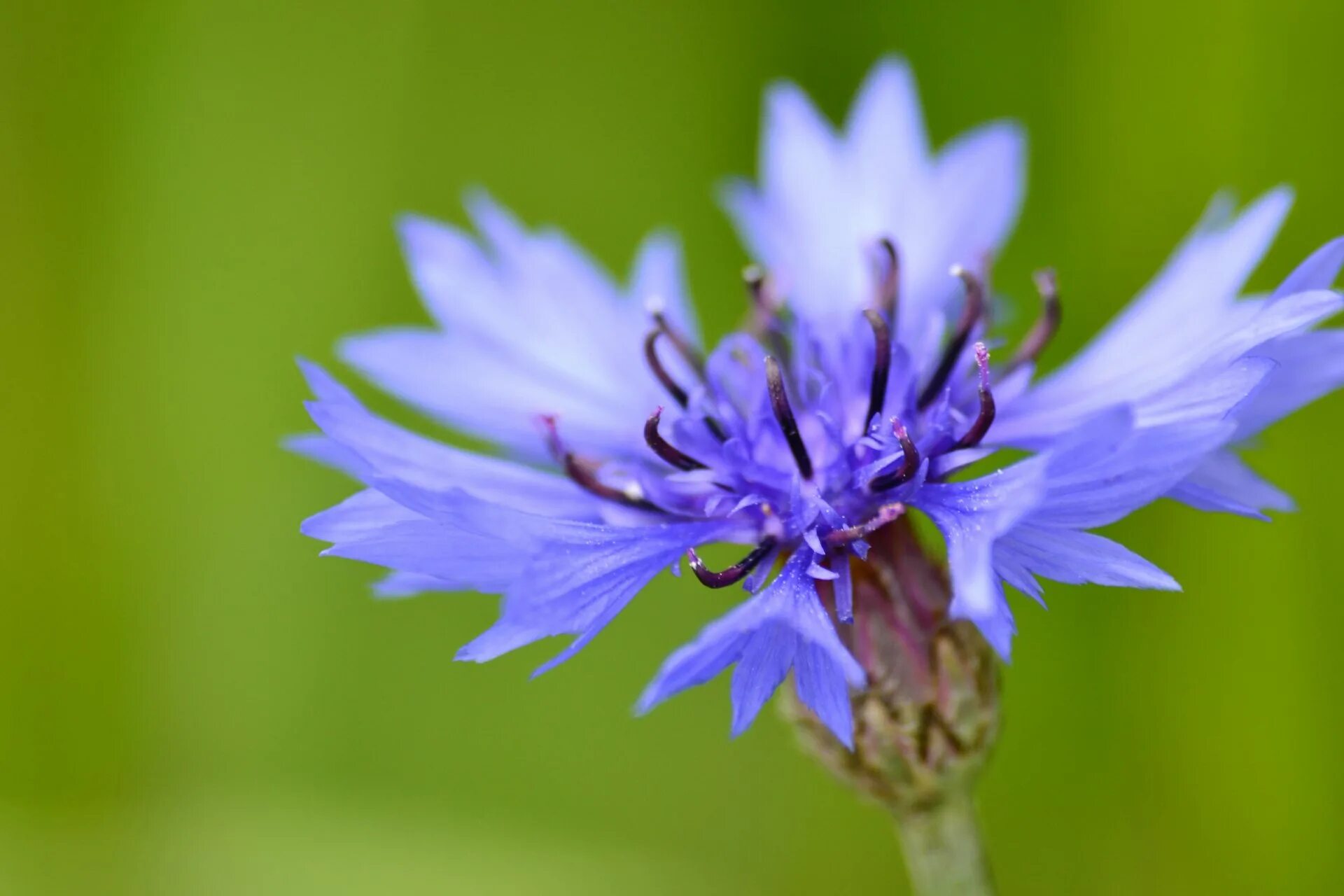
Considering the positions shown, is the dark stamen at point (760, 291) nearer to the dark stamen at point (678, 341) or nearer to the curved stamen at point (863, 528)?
the dark stamen at point (678, 341)

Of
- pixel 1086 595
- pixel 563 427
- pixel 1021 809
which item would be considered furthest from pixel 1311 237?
pixel 563 427

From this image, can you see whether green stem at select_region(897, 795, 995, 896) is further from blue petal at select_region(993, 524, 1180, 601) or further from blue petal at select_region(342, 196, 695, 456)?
blue petal at select_region(342, 196, 695, 456)

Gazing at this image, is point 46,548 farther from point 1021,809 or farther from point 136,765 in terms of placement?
point 1021,809

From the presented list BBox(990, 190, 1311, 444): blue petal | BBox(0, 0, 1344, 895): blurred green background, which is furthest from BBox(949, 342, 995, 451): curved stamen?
BBox(0, 0, 1344, 895): blurred green background

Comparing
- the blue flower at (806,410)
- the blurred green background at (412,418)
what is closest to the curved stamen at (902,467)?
the blue flower at (806,410)

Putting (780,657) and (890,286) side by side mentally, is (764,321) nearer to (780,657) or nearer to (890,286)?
(890,286)

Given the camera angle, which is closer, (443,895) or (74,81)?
(443,895)
